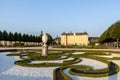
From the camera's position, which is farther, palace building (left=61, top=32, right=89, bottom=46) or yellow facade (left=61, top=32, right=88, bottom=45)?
yellow facade (left=61, top=32, right=88, bottom=45)

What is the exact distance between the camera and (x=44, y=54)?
2644 centimetres

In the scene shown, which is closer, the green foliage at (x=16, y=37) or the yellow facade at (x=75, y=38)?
the green foliage at (x=16, y=37)

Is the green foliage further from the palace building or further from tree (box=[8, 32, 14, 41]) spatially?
the palace building

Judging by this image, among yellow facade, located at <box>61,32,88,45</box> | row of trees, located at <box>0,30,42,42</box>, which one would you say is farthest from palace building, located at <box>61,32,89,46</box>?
row of trees, located at <box>0,30,42,42</box>

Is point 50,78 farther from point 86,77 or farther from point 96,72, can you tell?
point 96,72

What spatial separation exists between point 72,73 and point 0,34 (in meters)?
65.6

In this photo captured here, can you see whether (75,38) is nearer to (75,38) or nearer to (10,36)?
(75,38)

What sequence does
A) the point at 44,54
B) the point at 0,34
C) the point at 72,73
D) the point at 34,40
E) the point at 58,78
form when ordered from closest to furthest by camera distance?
1. the point at 58,78
2. the point at 72,73
3. the point at 44,54
4. the point at 0,34
5. the point at 34,40

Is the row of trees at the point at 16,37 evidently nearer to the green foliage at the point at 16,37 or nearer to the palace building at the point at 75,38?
the green foliage at the point at 16,37

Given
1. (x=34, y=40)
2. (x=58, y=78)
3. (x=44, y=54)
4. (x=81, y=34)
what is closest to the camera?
(x=58, y=78)

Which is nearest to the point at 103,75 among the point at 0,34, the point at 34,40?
the point at 0,34

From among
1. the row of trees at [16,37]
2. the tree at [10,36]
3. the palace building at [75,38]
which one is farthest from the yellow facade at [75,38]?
the tree at [10,36]

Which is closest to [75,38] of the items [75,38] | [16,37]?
[75,38]

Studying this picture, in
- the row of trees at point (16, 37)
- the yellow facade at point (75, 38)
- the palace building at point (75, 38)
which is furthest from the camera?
the yellow facade at point (75, 38)
